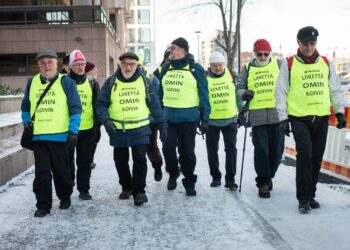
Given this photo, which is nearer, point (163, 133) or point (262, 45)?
point (163, 133)

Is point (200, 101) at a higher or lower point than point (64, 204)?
higher

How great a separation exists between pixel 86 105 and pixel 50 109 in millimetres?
973

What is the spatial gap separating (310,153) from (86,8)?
20.5m

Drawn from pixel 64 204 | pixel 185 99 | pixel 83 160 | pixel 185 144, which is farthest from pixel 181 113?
pixel 64 204

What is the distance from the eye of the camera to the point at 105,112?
5.77 metres

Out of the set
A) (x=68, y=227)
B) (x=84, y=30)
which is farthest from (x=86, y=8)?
(x=68, y=227)

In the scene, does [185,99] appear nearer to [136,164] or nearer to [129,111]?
[129,111]

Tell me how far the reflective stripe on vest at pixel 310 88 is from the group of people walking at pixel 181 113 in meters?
0.01

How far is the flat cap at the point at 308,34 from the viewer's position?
5336 millimetres

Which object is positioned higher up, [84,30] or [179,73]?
[84,30]

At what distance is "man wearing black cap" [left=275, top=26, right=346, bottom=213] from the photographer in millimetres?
5402

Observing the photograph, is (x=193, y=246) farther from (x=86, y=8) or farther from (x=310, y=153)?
(x=86, y=8)

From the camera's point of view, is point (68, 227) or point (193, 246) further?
point (68, 227)

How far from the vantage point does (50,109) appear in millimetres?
5367
